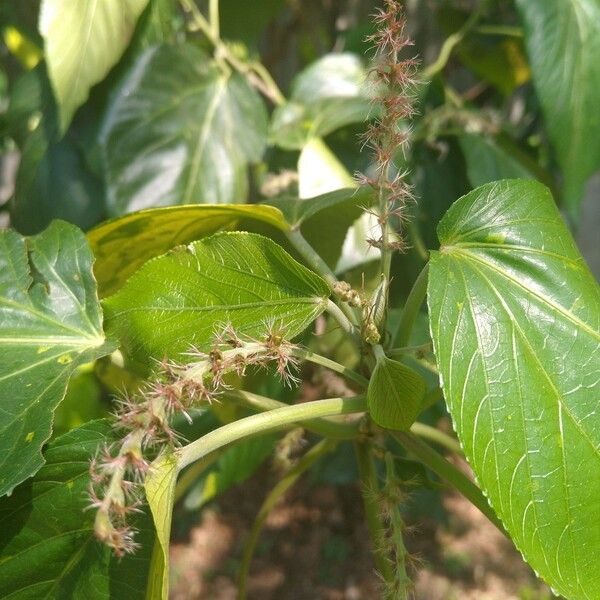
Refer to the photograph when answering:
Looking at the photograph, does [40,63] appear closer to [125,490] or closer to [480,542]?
[125,490]

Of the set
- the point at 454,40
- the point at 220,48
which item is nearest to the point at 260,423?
the point at 220,48

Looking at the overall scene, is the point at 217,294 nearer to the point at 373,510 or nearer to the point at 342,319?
the point at 342,319

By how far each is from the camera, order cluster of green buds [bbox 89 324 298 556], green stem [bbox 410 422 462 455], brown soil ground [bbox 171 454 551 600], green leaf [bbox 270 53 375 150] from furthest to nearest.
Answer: brown soil ground [bbox 171 454 551 600], green leaf [bbox 270 53 375 150], green stem [bbox 410 422 462 455], cluster of green buds [bbox 89 324 298 556]

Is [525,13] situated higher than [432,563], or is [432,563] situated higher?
[525,13]

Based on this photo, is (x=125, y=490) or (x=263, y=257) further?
(x=263, y=257)

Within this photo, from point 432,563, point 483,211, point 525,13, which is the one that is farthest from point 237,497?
point 483,211

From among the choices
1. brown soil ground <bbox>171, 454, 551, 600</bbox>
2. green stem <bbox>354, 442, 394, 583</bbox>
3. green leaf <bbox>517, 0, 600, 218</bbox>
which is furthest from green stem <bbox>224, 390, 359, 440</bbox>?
brown soil ground <bbox>171, 454, 551, 600</bbox>

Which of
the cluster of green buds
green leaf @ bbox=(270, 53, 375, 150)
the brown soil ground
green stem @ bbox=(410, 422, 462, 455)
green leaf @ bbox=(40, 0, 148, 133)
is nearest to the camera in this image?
the cluster of green buds

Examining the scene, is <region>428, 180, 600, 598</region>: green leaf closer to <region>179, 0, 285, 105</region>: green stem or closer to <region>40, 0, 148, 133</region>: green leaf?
<region>40, 0, 148, 133</region>: green leaf
